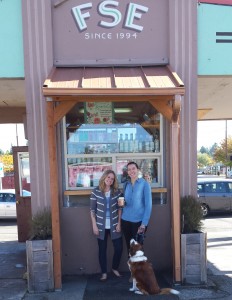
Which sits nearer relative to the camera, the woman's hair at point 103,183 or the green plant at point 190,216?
the woman's hair at point 103,183

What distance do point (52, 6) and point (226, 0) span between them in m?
2.73

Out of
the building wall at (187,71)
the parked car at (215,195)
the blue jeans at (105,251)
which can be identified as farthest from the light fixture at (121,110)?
the parked car at (215,195)

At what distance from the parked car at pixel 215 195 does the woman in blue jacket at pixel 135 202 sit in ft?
30.0

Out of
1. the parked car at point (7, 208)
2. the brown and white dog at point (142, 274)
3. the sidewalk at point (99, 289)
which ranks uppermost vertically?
the brown and white dog at point (142, 274)

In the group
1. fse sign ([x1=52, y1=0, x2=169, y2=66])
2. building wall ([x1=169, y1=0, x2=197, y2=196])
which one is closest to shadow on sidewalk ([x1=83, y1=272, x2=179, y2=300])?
building wall ([x1=169, y1=0, x2=197, y2=196])

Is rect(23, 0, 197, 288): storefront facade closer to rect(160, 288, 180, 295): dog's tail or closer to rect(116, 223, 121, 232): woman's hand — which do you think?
rect(116, 223, 121, 232): woman's hand

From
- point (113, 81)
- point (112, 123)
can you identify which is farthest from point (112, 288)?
point (113, 81)

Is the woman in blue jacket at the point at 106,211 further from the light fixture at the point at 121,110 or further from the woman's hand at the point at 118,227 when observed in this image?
the light fixture at the point at 121,110

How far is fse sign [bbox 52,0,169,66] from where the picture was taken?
452cm

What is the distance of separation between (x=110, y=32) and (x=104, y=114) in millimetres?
1282

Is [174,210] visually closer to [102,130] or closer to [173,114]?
[173,114]

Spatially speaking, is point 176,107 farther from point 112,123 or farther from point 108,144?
point 108,144

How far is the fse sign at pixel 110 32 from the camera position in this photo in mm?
4520

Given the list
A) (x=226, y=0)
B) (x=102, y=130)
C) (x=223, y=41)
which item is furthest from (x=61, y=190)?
(x=226, y=0)
